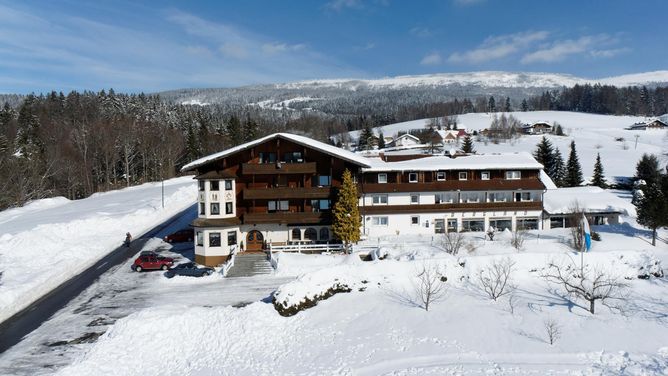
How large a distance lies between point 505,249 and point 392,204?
41.8ft

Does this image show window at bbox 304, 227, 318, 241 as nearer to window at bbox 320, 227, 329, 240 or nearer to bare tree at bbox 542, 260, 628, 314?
window at bbox 320, 227, 329, 240

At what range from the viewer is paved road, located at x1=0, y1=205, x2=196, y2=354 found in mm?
23594

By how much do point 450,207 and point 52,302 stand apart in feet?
114

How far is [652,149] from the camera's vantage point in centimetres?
11456

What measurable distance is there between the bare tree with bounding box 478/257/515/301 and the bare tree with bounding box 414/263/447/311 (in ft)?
8.74

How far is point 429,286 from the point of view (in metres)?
25.6

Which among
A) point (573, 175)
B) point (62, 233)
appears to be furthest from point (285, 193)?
point (573, 175)

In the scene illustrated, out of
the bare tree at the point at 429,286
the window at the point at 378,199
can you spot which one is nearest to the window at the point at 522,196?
the window at the point at 378,199

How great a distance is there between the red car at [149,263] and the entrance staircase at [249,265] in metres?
5.95

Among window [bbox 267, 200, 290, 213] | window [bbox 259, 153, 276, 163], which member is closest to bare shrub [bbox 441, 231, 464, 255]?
window [bbox 267, 200, 290, 213]

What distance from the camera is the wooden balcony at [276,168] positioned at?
39500 millimetres

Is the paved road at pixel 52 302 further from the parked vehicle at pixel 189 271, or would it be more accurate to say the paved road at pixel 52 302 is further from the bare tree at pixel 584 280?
the bare tree at pixel 584 280

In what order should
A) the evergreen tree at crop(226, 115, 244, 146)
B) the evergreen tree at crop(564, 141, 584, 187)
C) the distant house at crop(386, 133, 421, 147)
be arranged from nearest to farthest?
1. the evergreen tree at crop(564, 141, 584, 187)
2. the evergreen tree at crop(226, 115, 244, 146)
3. the distant house at crop(386, 133, 421, 147)

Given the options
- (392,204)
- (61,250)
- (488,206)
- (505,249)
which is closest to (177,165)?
(61,250)
